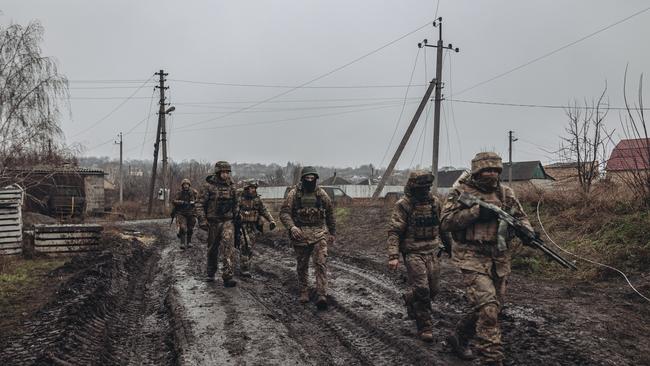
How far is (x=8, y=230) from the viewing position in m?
11.8

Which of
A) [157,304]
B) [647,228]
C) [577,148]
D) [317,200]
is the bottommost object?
[157,304]

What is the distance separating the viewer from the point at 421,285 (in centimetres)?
522

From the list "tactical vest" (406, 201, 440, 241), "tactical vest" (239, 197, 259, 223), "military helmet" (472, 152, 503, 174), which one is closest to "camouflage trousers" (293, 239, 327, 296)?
"tactical vest" (406, 201, 440, 241)

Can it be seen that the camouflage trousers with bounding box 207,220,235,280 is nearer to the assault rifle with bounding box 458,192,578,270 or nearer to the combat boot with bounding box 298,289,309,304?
the combat boot with bounding box 298,289,309,304

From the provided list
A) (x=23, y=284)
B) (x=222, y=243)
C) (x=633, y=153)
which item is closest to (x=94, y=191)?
(x=23, y=284)

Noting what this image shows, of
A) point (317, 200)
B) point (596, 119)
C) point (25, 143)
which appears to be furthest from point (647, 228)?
point (25, 143)

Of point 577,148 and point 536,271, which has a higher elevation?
point 577,148

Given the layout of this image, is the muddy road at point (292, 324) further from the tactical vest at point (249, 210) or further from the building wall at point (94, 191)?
the building wall at point (94, 191)

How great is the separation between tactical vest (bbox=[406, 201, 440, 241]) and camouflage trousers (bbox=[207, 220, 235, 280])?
398cm

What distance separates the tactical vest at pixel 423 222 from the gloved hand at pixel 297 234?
2.04 m

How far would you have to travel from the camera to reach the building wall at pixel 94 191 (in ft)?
115

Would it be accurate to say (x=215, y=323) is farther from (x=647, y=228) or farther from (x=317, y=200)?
(x=647, y=228)

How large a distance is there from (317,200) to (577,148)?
28.9ft

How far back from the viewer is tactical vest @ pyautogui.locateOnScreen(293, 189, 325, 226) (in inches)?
285
